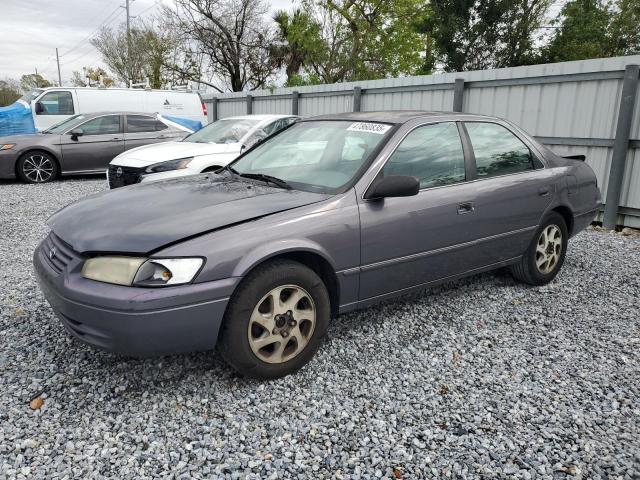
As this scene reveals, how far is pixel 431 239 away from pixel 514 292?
→ 1498 mm

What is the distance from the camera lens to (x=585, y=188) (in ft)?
16.2

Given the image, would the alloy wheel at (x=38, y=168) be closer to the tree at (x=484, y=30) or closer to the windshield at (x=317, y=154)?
the windshield at (x=317, y=154)

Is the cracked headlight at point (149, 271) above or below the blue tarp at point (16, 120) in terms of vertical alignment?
below

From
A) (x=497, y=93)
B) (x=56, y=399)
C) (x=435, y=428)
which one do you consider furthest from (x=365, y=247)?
(x=497, y=93)

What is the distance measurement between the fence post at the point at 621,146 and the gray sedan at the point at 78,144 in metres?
8.86

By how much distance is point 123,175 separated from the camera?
7629 mm

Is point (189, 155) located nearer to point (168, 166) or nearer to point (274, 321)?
point (168, 166)

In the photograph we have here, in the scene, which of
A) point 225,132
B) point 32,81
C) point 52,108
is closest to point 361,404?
point 225,132

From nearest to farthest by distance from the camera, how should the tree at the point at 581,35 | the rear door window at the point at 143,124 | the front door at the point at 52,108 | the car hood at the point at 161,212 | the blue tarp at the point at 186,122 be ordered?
1. the car hood at the point at 161,212
2. the rear door window at the point at 143,124
3. the blue tarp at the point at 186,122
4. the front door at the point at 52,108
5. the tree at the point at 581,35

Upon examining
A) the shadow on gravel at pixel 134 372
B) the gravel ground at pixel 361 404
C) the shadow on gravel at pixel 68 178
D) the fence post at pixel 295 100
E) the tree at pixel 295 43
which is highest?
the tree at pixel 295 43

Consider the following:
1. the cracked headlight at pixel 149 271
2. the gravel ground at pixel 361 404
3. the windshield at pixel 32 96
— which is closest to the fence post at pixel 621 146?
the gravel ground at pixel 361 404

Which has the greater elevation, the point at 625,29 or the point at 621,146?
A: the point at 625,29

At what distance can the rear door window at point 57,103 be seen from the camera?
500 inches

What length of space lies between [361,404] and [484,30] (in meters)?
28.5
